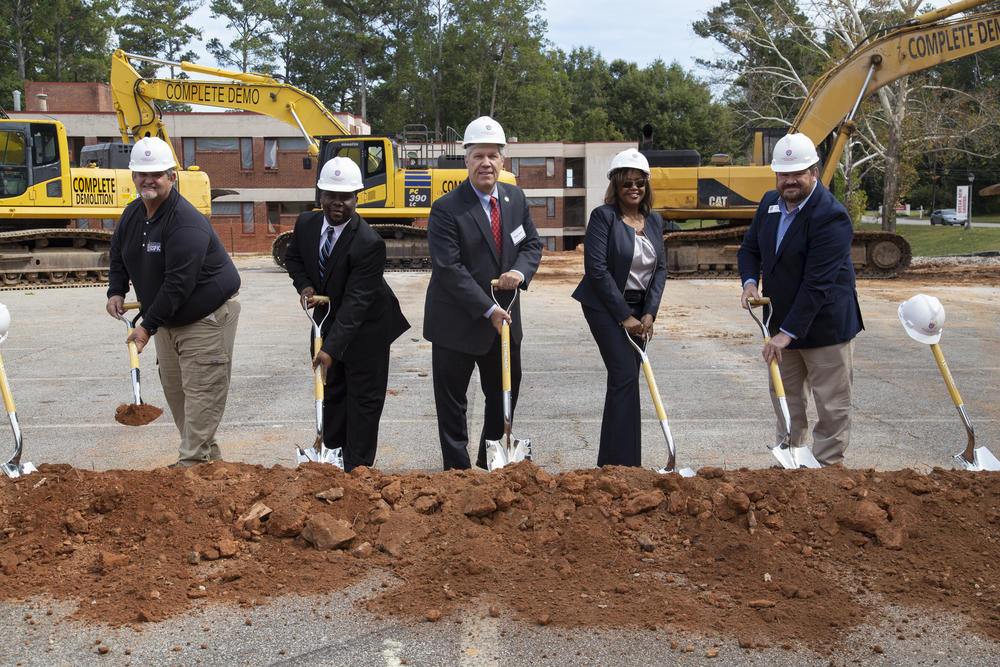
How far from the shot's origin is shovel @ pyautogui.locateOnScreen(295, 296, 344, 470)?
17.1 ft

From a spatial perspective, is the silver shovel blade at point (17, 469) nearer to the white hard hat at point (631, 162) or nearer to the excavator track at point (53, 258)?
the white hard hat at point (631, 162)

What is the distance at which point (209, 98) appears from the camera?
2283cm

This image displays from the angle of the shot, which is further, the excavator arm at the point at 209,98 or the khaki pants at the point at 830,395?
the excavator arm at the point at 209,98

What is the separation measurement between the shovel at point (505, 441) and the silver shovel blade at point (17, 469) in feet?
7.84

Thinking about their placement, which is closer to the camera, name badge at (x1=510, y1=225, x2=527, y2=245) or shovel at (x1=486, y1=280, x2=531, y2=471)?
shovel at (x1=486, y1=280, x2=531, y2=471)

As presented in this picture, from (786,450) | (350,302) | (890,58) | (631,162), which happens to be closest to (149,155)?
(350,302)

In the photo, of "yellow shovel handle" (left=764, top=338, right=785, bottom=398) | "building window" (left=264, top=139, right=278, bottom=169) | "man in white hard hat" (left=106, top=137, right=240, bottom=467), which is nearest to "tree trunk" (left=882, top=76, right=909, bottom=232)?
"building window" (left=264, top=139, right=278, bottom=169)

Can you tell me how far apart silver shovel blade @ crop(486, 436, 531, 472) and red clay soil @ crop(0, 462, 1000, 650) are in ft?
1.89

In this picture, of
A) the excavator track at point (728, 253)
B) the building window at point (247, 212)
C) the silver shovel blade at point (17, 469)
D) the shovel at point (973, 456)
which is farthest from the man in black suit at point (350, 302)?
the building window at point (247, 212)

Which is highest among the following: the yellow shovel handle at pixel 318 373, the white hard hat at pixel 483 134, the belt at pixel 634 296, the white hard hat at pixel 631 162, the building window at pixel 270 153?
the building window at pixel 270 153

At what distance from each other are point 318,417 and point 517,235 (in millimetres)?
1544

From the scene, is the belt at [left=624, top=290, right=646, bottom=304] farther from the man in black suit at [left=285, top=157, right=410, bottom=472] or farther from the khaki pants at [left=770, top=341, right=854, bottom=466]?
the man in black suit at [left=285, top=157, right=410, bottom=472]

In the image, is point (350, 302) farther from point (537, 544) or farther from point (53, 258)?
point (53, 258)

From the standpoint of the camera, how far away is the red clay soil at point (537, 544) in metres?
3.78
